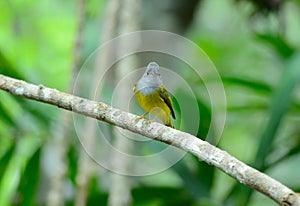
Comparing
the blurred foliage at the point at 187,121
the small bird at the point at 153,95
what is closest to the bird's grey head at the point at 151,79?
the small bird at the point at 153,95

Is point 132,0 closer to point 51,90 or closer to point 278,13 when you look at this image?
point 51,90

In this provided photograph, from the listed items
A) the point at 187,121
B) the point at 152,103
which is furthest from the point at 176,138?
the point at 187,121

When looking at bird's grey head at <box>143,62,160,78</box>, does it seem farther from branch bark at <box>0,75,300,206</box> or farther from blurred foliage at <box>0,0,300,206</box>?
blurred foliage at <box>0,0,300,206</box>

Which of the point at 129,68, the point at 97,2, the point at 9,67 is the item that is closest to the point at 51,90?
the point at 129,68

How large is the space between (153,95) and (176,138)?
0.06m

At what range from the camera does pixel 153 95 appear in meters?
0.74

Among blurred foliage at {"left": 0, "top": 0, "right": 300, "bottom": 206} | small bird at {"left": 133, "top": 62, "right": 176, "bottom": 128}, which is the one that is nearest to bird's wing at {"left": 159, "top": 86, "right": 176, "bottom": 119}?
small bird at {"left": 133, "top": 62, "right": 176, "bottom": 128}

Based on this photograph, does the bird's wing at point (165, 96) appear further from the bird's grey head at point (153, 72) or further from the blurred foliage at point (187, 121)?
the blurred foliage at point (187, 121)

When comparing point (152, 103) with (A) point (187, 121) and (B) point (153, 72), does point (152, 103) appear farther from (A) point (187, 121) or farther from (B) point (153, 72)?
(A) point (187, 121)

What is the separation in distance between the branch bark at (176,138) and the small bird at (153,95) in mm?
19

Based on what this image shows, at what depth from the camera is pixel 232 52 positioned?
3670 millimetres

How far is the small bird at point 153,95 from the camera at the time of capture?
0.73 meters

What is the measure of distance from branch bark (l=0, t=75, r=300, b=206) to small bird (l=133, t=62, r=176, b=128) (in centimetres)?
2

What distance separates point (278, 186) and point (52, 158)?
1.58 metres
